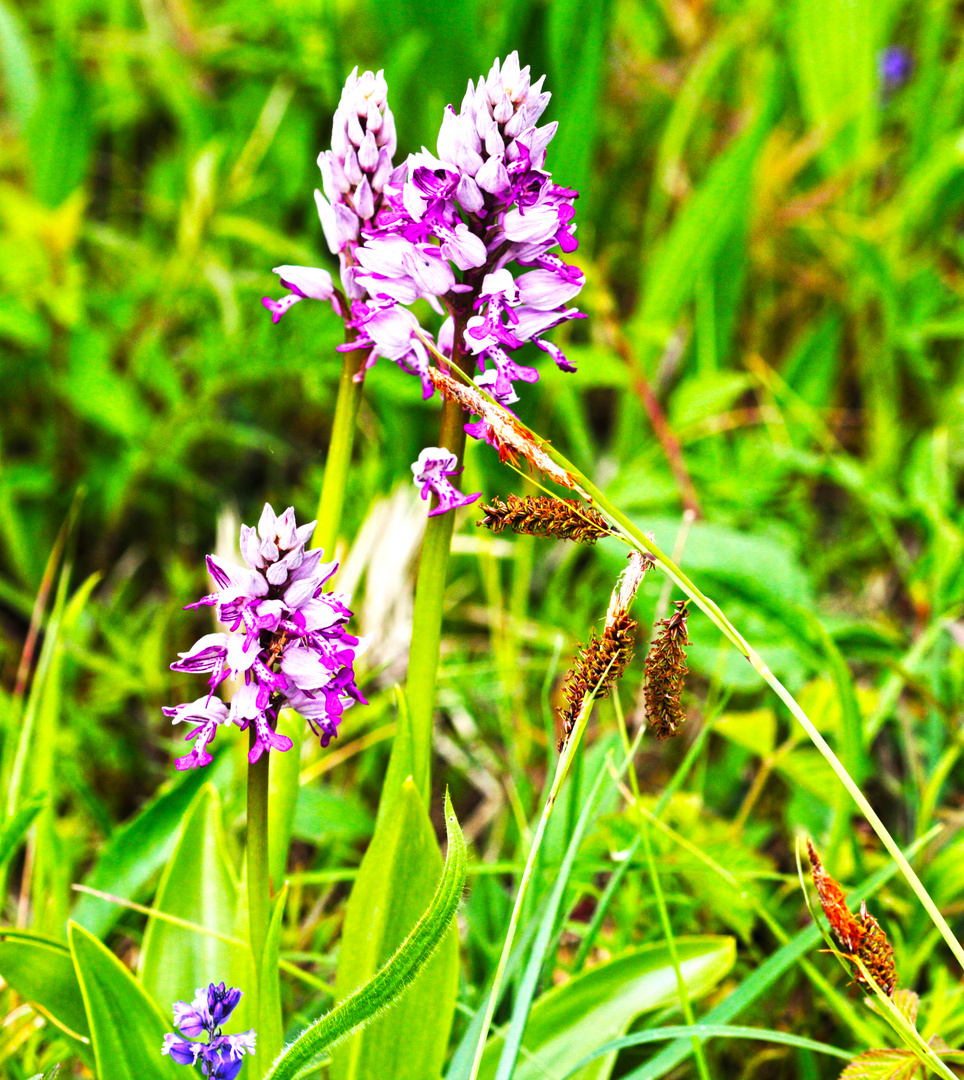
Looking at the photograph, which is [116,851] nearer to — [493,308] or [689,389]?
[493,308]

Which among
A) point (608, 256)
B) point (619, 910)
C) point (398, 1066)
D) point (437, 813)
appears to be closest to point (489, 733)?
point (437, 813)

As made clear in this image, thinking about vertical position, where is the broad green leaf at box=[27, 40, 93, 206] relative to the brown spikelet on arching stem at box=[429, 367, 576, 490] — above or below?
above

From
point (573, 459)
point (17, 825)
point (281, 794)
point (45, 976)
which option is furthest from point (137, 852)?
point (573, 459)

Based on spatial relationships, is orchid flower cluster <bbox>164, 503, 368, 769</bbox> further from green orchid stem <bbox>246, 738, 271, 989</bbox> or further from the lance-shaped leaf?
the lance-shaped leaf

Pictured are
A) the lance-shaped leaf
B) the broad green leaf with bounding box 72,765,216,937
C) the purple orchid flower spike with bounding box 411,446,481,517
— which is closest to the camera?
the purple orchid flower spike with bounding box 411,446,481,517

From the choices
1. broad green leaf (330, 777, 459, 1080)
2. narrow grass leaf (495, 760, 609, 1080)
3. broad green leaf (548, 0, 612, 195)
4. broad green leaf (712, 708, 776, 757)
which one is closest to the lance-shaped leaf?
broad green leaf (330, 777, 459, 1080)

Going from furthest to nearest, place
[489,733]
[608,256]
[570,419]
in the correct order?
[608,256], [570,419], [489,733]
